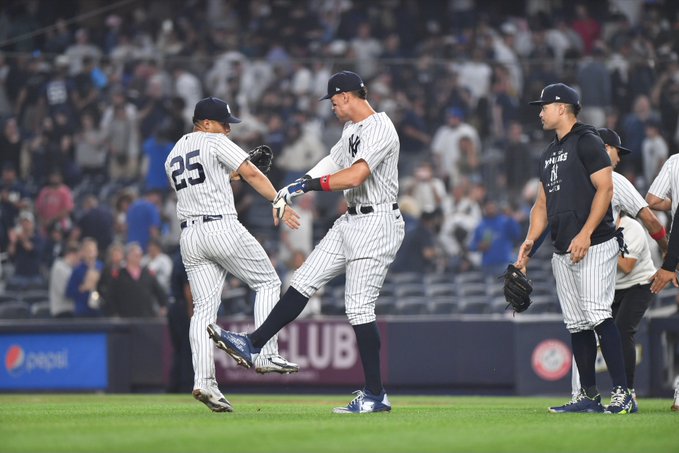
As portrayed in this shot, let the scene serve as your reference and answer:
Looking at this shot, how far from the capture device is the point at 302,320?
14734mm

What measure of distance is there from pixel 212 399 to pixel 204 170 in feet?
4.91

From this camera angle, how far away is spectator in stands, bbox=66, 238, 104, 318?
15.8 metres

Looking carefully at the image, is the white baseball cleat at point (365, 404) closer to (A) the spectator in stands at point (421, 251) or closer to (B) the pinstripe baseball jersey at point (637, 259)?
(B) the pinstripe baseball jersey at point (637, 259)

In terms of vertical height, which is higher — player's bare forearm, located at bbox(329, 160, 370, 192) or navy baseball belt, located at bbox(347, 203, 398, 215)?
player's bare forearm, located at bbox(329, 160, 370, 192)

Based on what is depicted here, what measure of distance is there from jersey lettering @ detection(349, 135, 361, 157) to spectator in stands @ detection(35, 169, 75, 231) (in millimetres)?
9888

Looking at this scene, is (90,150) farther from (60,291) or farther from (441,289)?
(441,289)

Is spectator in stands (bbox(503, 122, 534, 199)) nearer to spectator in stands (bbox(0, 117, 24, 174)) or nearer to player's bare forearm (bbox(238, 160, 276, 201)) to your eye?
spectator in stands (bbox(0, 117, 24, 174))

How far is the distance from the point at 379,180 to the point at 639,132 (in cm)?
908

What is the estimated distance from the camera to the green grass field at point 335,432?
562cm

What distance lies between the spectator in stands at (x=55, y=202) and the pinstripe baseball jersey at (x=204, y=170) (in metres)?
9.33

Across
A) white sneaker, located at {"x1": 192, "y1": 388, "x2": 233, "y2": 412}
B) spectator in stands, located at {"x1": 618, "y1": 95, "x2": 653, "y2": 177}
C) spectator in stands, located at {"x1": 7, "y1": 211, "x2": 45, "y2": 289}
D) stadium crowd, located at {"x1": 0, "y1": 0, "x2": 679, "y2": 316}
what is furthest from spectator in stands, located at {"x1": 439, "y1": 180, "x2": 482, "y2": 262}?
white sneaker, located at {"x1": 192, "y1": 388, "x2": 233, "y2": 412}

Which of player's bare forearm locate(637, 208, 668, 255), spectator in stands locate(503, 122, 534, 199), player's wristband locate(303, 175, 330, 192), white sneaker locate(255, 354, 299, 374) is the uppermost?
spectator in stands locate(503, 122, 534, 199)

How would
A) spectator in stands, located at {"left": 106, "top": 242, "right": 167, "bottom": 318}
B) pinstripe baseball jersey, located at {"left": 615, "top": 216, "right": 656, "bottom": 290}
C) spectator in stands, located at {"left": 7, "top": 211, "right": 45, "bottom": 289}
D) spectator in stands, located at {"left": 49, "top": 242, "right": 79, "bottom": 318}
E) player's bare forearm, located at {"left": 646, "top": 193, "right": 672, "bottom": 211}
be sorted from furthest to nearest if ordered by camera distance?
spectator in stands, located at {"left": 7, "top": 211, "right": 45, "bottom": 289} < spectator in stands, located at {"left": 49, "top": 242, "right": 79, "bottom": 318} < spectator in stands, located at {"left": 106, "top": 242, "right": 167, "bottom": 318} < pinstripe baseball jersey, located at {"left": 615, "top": 216, "right": 656, "bottom": 290} < player's bare forearm, located at {"left": 646, "top": 193, "right": 672, "bottom": 211}

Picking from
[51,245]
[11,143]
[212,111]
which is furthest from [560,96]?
[51,245]
